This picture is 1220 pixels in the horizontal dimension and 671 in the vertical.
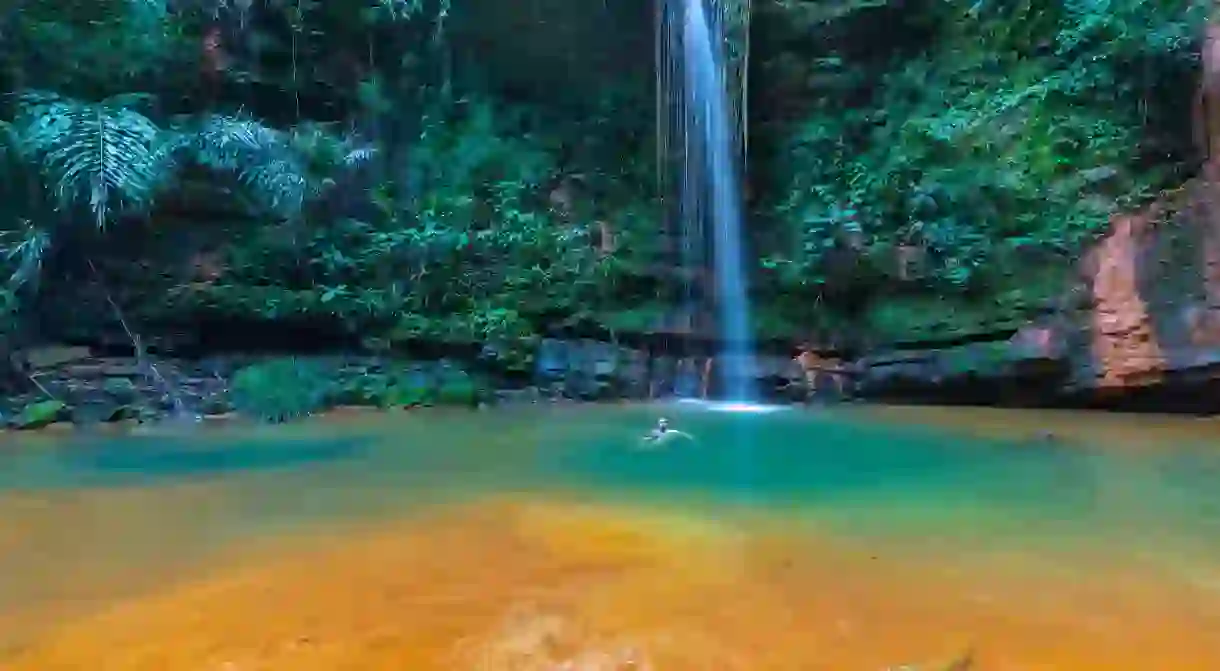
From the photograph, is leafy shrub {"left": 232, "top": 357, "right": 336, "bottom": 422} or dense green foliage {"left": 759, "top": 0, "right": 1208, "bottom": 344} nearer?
leafy shrub {"left": 232, "top": 357, "right": 336, "bottom": 422}

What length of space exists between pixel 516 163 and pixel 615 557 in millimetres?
8536

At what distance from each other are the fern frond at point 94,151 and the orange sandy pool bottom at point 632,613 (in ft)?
19.9

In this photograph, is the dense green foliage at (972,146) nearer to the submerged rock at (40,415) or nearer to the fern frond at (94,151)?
the fern frond at (94,151)

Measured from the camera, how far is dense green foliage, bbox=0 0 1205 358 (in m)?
8.10

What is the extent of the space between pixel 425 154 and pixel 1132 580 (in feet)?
31.5

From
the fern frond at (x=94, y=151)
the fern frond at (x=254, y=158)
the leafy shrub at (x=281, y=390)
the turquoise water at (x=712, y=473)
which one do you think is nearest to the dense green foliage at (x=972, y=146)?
the turquoise water at (x=712, y=473)

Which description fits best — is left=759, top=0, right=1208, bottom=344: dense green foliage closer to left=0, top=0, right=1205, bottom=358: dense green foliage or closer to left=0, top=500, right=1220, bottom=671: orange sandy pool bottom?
left=0, top=0, right=1205, bottom=358: dense green foliage

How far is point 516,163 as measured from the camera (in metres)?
10.8

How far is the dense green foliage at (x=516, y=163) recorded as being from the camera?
810 centimetres

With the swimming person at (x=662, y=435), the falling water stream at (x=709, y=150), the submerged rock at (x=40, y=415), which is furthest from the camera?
the falling water stream at (x=709, y=150)

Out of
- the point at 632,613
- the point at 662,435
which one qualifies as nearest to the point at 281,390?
the point at 662,435

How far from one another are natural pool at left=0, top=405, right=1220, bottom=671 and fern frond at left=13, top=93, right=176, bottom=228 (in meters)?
3.23

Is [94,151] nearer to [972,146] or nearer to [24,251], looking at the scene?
[24,251]

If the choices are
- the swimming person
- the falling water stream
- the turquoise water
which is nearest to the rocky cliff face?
the turquoise water
